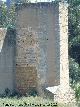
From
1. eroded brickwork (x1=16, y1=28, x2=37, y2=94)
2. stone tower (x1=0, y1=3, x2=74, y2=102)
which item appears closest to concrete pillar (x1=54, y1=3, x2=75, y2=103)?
stone tower (x1=0, y1=3, x2=74, y2=102)

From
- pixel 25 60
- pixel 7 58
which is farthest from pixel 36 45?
pixel 7 58

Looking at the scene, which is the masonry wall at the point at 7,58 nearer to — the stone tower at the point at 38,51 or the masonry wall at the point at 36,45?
the stone tower at the point at 38,51

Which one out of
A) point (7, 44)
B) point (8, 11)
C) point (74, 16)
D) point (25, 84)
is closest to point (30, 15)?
point (7, 44)

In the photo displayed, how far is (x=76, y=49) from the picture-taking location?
2269 cm

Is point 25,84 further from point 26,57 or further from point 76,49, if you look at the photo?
point 76,49

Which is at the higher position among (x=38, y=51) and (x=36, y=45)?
(x=36, y=45)

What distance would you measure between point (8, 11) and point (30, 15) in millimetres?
13992

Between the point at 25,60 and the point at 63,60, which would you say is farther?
the point at 25,60

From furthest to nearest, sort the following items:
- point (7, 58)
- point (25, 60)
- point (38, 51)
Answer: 1. point (7, 58)
2. point (25, 60)
3. point (38, 51)

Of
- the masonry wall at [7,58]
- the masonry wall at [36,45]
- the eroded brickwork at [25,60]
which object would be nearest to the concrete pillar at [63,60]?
the masonry wall at [36,45]

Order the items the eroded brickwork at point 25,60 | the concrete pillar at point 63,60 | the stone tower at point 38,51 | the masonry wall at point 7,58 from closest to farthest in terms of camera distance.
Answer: the concrete pillar at point 63,60, the stone tower at point 38,51, the eroded brickwork at point 25,60, the masonry wall at point 7,58

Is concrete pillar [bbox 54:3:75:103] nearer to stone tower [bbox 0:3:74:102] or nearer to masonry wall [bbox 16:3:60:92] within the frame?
stone tower [bbox 0:3:74:102]

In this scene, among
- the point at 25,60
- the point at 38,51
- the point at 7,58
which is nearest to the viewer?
the point at 38,51

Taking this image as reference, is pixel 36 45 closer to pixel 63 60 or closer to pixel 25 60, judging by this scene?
pixel 25 60
